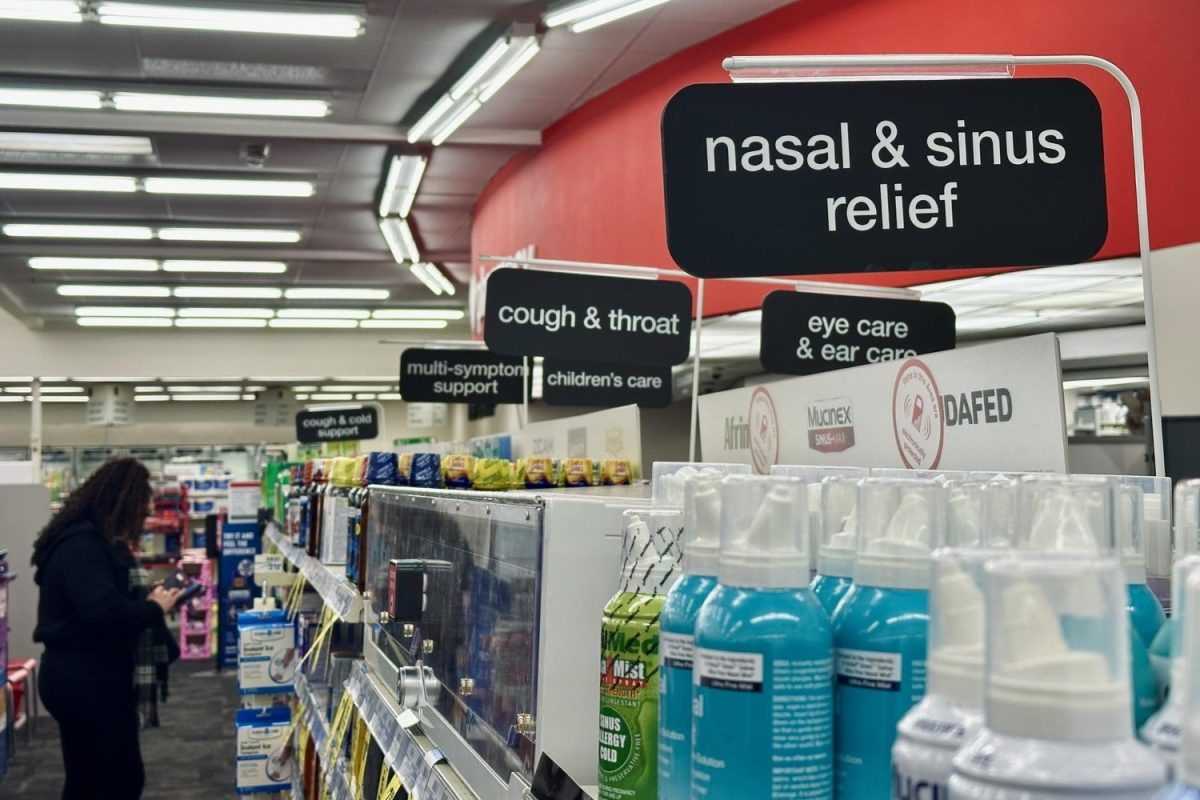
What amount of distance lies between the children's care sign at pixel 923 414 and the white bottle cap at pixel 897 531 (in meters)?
1.32

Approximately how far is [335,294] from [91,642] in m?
10.1

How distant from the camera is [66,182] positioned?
9.12 m

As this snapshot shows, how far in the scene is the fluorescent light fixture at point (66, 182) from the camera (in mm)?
9000

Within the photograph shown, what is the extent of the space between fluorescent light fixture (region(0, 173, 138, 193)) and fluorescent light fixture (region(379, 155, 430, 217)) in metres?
1.89

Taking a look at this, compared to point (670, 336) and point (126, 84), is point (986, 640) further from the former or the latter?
point (126, 84)

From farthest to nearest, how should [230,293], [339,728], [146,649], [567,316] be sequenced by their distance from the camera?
[230,293], [146,649], [567,316], [339,728]

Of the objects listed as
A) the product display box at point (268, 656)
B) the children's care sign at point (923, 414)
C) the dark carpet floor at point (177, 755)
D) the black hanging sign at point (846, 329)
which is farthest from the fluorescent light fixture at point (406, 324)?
the children's care sign at point (923, 414)

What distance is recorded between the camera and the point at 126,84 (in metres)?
7.19

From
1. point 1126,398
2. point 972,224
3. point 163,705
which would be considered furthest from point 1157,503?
point 163,705

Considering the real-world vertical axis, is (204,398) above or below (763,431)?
above

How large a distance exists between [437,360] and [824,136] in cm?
575

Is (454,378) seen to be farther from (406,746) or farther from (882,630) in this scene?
(882,630)

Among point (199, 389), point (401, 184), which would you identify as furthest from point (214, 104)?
point (199, 389)

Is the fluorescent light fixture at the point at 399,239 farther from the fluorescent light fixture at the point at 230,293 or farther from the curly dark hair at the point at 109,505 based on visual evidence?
the curly dark hair at the point at 109,505
